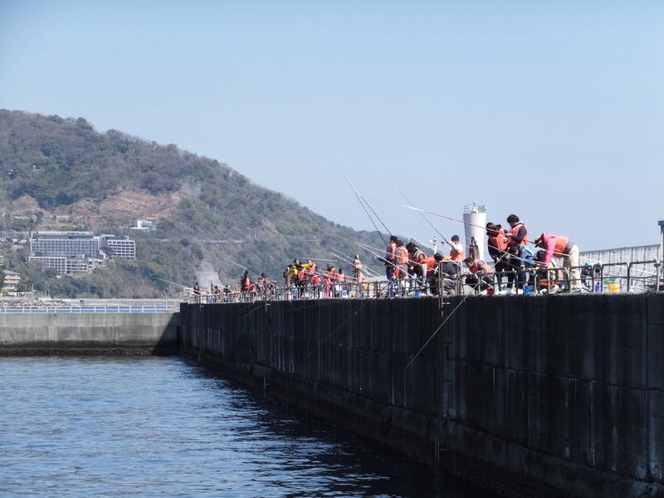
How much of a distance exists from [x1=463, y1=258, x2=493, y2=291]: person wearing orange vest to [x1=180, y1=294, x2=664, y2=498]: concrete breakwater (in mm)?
442

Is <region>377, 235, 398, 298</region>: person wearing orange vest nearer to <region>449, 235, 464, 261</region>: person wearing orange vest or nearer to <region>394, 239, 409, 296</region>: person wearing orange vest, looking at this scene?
<region>394, 239, 409, 296</region>: person wearing orange vest

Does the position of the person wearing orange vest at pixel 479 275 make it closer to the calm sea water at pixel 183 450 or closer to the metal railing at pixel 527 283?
the metal railing at pixel 527 283

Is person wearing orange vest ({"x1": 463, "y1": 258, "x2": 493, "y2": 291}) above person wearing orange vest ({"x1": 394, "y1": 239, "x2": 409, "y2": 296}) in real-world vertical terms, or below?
below

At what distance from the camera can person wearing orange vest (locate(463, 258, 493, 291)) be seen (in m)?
23.1

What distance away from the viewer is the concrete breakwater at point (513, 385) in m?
16.4

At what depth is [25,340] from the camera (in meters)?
69.9

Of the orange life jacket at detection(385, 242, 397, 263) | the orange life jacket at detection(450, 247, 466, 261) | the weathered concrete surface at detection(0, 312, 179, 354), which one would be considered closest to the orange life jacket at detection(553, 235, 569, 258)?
the orange life jacket at detection(450, 247, 466, 261)

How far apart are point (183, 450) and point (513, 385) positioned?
419 inches

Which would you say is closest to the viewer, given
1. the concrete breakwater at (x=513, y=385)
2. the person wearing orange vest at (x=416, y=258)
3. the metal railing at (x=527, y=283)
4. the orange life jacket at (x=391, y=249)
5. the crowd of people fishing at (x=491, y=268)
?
the concrete breakwater at (x=513, y=385)

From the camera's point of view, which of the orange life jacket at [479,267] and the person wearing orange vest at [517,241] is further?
the orange life jacket at [479,267]

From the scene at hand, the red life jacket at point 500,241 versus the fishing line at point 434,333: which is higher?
the red life jacket at point 500,241

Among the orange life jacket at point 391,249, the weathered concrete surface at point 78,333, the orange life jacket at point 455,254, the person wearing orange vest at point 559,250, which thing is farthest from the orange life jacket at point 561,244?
the weathered concrete surface at point 78,333

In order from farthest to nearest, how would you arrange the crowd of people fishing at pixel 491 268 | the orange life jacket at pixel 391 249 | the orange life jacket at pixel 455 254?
the orange life jacket at pixel 391 249
the orange life jacket at pixel 455 254
the crowd of people fishing at pixel 491 268

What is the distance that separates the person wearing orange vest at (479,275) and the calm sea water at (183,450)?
3175 mm
